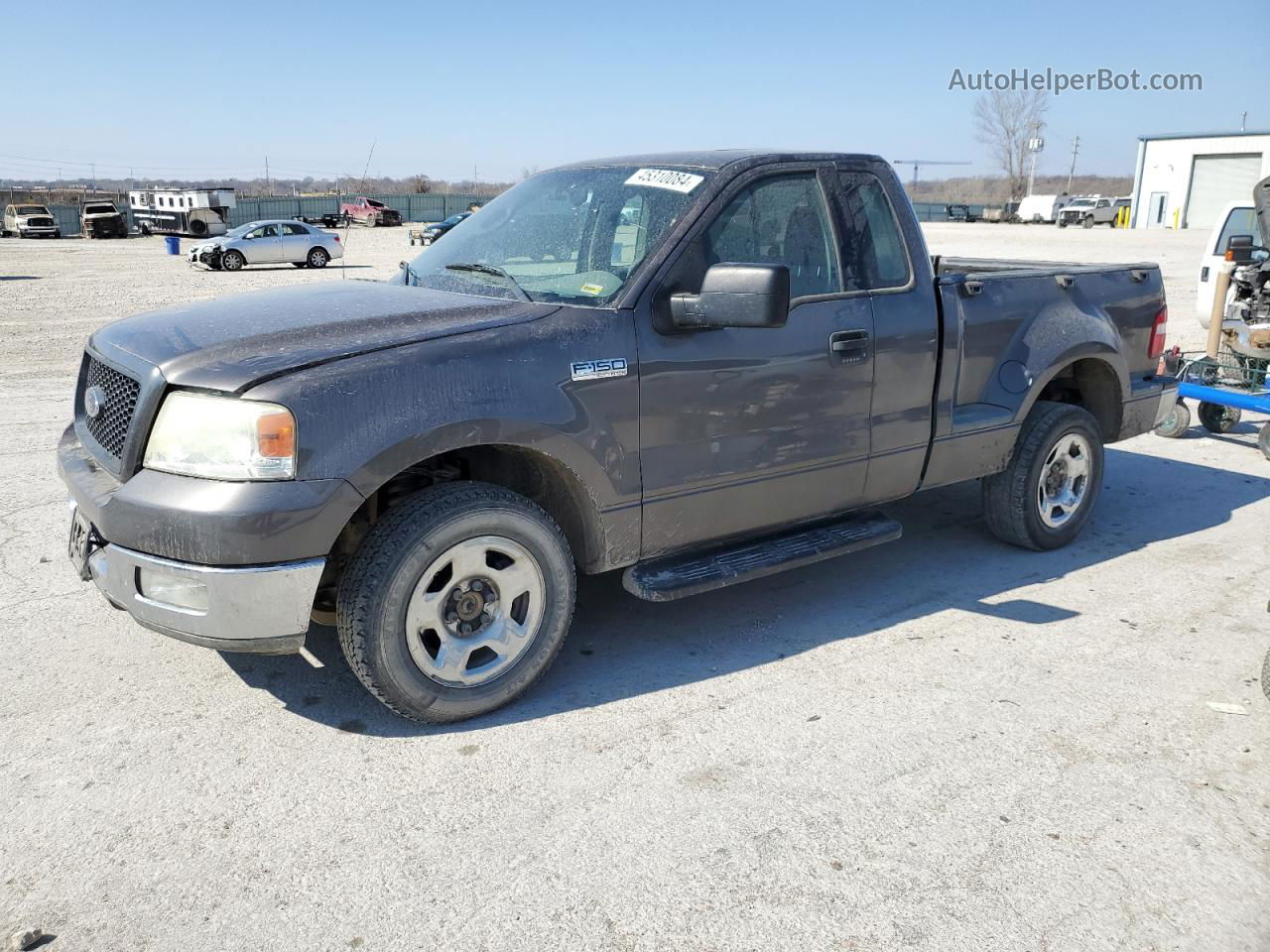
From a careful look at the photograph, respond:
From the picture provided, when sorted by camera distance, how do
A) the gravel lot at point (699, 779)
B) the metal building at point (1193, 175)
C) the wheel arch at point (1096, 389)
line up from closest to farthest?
the gravel lot at point (699, 779), the wheel arch at point (1096, 389), the metal building at point (1193, 175)

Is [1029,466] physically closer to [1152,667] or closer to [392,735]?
[1152,667]

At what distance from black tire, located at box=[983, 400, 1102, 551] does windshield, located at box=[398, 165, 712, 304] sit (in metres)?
2.39

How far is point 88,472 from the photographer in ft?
11.8

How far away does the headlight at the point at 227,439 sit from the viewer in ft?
10.2

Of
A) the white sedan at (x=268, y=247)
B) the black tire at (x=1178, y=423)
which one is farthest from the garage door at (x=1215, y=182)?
the black tire at (x=1178, y=423)

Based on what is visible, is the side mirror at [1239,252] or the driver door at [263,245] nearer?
the side mirror at [1239,252]

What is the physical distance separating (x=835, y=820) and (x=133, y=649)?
2813mm

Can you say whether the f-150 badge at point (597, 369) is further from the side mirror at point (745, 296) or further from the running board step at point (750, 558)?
the running board step at point (750, 558)

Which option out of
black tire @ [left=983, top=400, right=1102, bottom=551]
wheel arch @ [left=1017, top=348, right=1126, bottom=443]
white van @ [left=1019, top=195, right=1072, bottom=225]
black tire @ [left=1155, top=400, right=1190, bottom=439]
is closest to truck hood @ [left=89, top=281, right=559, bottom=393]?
black tire @ [left=983, top=400, right=1102, bottom=551]

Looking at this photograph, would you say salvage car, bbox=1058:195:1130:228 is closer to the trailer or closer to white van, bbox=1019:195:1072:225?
white van, bbox=1019:195:1072:225

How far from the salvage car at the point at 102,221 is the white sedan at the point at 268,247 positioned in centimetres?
1840

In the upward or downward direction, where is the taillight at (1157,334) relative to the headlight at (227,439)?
upward

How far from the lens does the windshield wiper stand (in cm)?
401

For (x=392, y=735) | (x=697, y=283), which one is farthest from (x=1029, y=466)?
(x=392, y=735)
